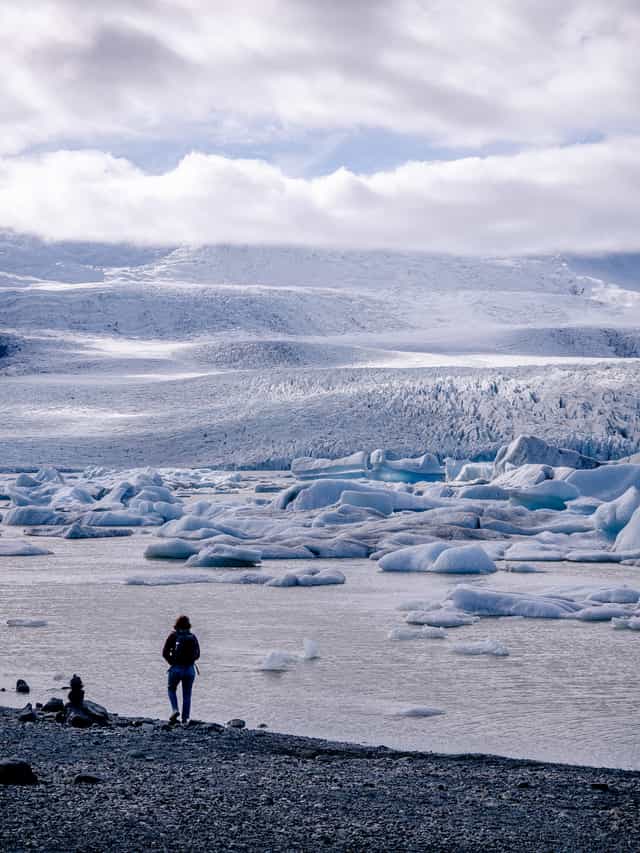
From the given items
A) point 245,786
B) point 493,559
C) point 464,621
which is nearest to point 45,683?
point 245,786

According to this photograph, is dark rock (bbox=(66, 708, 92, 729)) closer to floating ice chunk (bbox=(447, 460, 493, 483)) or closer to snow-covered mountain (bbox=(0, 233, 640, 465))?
floating ice chunk (bbox=(447, 460, 493, 483))

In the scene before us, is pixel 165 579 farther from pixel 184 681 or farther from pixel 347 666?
pixel 184 681

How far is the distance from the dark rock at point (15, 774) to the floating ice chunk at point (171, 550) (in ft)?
35.1

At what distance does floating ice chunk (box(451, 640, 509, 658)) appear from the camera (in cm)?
888

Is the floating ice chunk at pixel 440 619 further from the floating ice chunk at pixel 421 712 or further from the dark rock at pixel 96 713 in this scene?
the dark rock at pixel 96 713

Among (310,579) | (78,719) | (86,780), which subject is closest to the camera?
(86,780)

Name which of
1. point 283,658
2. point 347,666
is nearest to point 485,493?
point 347,666

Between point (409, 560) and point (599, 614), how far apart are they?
13.5 ft

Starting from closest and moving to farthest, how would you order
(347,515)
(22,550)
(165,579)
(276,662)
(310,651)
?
(276,662)
(310,651)
(165,579)
(22,550)
(347,515)

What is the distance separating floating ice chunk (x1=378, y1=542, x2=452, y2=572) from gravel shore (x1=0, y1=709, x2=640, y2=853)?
26.8 ft

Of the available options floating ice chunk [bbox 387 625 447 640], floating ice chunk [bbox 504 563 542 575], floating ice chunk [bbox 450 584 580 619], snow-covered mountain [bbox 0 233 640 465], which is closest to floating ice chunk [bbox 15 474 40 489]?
snow-covered mountain [bbox 0 233 640 465]

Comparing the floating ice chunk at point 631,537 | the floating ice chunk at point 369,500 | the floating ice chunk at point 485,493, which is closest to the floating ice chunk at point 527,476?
the floating ice chunk at point 485,493

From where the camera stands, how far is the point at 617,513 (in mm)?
17000

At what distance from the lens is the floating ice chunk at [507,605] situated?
10680mm
